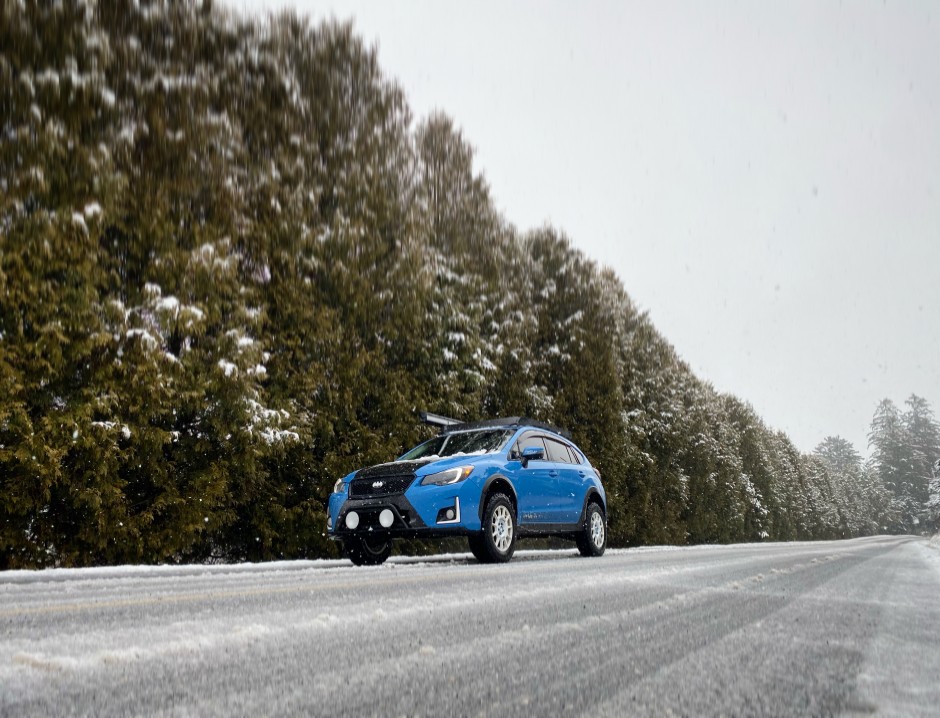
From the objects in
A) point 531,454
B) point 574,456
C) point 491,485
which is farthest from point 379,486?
point 574,456

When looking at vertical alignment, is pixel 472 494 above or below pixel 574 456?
below

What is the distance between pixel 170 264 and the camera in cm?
945

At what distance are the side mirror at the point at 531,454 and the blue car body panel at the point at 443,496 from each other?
0.07 metres

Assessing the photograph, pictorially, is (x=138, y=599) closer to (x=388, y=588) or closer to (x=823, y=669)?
(x=388, y=588)

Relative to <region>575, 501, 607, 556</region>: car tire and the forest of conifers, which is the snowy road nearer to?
the forest of conifers

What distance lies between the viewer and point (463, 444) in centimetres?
1002

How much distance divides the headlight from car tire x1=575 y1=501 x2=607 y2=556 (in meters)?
3.38

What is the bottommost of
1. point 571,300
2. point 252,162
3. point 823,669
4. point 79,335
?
point 823,669

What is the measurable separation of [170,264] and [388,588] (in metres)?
6.07

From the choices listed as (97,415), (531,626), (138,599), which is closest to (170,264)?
(97,415)

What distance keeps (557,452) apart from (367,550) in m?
3.22

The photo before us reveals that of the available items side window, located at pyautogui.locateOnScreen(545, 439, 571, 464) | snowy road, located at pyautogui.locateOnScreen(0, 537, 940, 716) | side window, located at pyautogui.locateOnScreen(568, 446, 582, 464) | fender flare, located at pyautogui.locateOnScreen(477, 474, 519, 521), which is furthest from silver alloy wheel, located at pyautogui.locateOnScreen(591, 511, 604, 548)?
snowy road, located at pyautogui.locateOnScreen(0, 537, 940, 716)

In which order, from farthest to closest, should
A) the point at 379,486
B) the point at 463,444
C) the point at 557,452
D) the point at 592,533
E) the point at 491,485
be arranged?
the point at 592,533, the point at 557,452, the point at 463,444, the point at 491,485, the point at 379,486

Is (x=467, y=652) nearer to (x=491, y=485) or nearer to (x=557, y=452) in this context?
(x=491, y=485)
